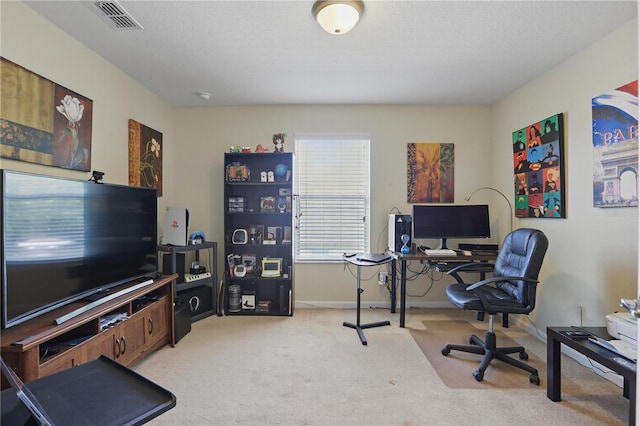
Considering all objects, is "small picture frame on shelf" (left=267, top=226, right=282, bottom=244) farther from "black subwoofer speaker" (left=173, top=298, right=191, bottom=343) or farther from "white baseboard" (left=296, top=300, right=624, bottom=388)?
"black subwoofer speaker" (left=173, top=298, right=191, bottom=343)

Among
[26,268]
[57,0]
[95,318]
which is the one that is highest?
[57,0]

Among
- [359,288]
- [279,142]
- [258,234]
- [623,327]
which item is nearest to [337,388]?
[359,288]

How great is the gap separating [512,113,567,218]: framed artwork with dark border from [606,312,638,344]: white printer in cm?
99

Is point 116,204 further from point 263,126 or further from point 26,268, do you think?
point 263,126

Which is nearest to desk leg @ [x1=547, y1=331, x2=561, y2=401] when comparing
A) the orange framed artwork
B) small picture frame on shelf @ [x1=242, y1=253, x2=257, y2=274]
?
the orange framed artwork

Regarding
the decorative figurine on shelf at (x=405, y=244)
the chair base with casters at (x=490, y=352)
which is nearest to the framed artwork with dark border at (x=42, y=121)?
the decorative figurine on shelf at (x=405, y=244)

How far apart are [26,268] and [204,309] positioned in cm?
194

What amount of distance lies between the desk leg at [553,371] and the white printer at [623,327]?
31cm

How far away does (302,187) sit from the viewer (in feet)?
11.9

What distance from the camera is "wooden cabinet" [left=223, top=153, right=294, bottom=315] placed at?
3330 millimetres

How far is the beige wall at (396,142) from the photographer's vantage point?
2.03 metres

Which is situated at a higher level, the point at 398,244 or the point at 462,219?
the point at 462,219

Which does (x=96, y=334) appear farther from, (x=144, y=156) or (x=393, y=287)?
(x=393, y=287)

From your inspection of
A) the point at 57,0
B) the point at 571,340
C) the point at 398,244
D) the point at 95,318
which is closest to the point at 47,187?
the point at 95,318
